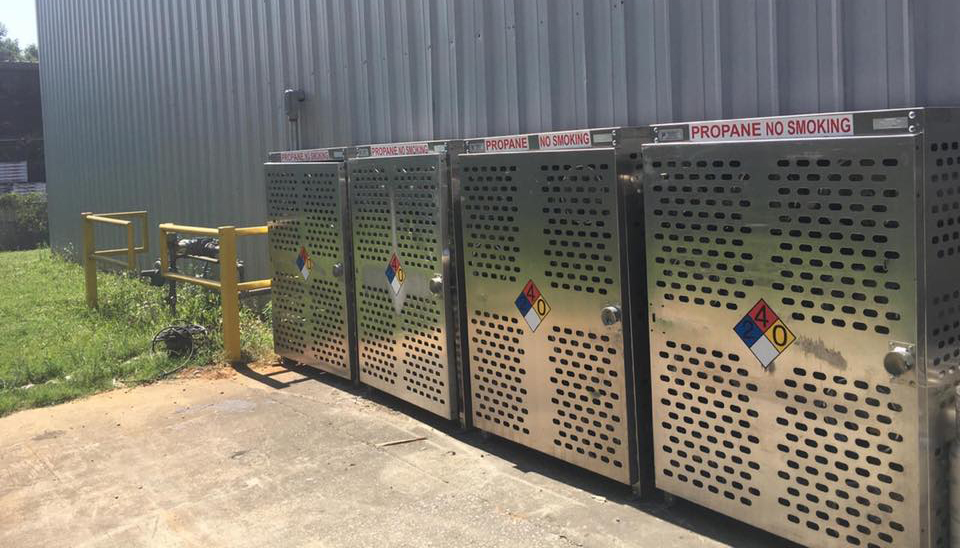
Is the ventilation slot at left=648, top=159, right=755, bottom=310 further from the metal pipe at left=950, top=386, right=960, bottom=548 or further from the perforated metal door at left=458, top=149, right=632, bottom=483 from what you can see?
the metal pipe at left=950, top=386, right=960, bottom=548

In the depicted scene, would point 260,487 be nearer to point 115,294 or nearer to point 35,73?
point 115,294

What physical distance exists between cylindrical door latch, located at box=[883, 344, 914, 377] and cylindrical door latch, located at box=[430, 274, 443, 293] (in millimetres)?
2747

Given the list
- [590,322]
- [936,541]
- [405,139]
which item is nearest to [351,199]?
[405,139]

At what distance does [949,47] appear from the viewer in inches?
144

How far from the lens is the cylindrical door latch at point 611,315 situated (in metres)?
4.18

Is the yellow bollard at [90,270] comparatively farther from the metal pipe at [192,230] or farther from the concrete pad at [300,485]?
the concrete pad at [300,485]

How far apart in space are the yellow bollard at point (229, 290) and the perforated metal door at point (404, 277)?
1.73m

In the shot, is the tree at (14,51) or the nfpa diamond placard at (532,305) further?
the tree at (14,51)

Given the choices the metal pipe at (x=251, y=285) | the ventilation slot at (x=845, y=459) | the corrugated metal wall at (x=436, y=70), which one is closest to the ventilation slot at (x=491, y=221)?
the corrugated metal wall at (x=436, y=70)

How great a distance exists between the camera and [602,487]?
4496mm

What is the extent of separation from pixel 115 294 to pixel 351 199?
5.50m

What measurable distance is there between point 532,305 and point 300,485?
159 cm

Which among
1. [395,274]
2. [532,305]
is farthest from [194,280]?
[532,305]

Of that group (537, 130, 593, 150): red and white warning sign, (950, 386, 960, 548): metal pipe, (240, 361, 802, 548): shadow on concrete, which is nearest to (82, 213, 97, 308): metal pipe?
(240, 361, 802, 548): shadow on concrete
